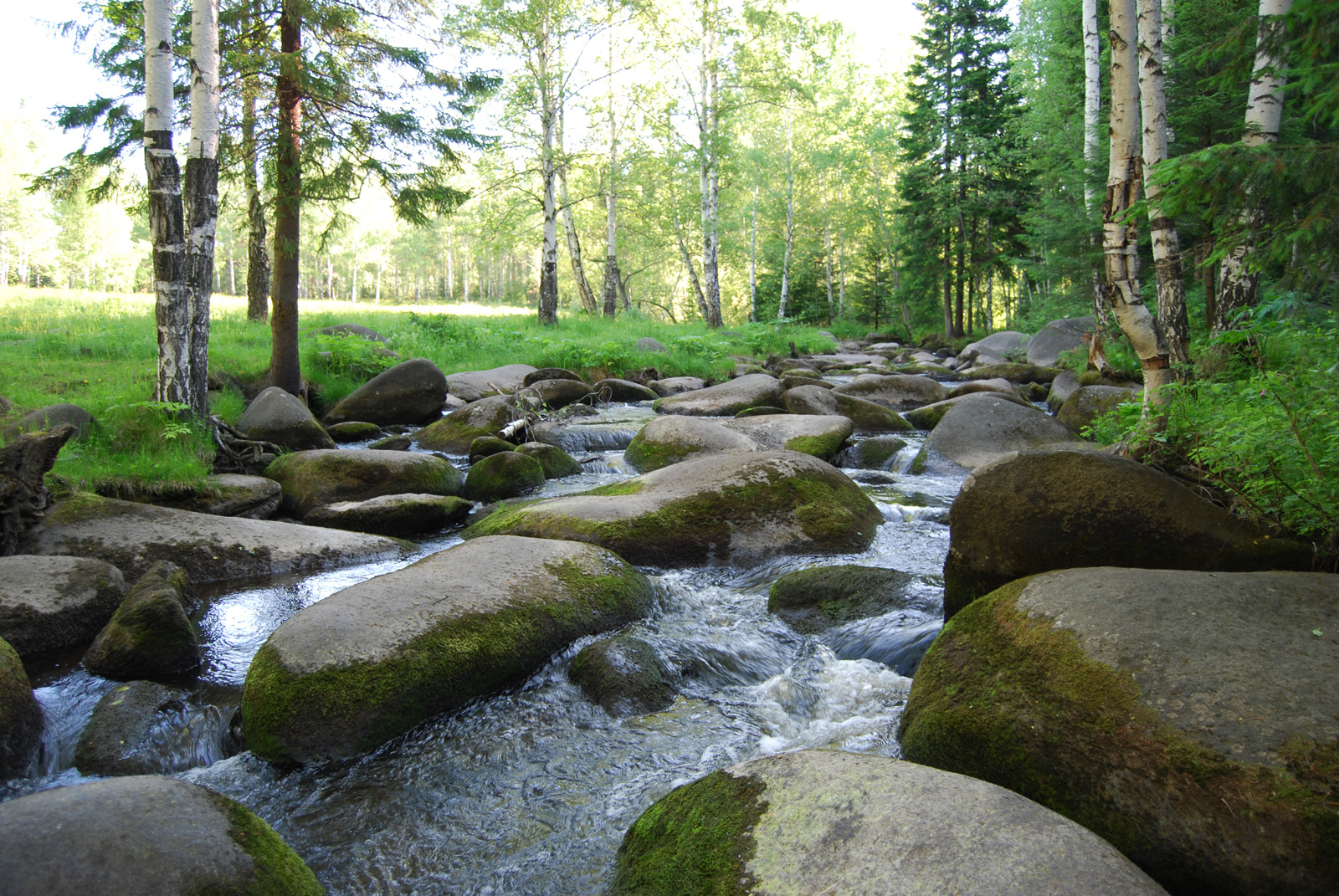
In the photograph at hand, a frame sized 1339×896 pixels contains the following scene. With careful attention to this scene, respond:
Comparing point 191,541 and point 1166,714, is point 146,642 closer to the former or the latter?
point 191,541

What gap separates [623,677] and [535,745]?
545 millimetres

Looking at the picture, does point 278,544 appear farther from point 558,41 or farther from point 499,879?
point 558,41

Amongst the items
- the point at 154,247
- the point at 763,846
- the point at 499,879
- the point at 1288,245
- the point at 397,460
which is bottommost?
the point at 499,879

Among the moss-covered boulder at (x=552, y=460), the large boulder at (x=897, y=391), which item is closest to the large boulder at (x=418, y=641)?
the moss-covered boulder at (x=552, y=460)

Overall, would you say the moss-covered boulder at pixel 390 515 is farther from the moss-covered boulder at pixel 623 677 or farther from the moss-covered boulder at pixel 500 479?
the moss-covered boulder at pixel 623 677

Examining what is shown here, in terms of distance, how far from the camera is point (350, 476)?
23.1ft

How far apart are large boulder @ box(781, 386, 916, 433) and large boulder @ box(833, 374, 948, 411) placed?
6.21 ft

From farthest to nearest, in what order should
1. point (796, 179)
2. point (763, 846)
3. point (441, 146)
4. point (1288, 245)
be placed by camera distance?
point (796, 179) < point (441, 146) < point (1288, 245) < point (763, 846)

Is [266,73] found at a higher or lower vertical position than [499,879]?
Answer: higher

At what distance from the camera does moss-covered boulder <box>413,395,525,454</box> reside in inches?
381

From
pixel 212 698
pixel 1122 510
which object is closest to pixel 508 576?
pixel 212 698

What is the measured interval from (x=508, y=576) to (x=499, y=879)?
6.04 feet

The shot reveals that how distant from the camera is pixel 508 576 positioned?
4203mm

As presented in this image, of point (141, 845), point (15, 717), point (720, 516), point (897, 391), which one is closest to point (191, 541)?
point (15, 717)
